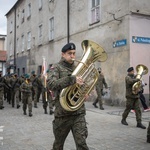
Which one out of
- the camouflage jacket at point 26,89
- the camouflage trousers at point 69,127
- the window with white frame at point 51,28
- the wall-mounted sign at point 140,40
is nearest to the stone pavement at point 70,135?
the camouflage jacket at point 26,89

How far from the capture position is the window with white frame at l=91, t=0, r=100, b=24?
1523 cm

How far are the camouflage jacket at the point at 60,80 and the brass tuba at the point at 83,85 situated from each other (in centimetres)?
10

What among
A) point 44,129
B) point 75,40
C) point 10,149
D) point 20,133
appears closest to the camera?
point 10,149

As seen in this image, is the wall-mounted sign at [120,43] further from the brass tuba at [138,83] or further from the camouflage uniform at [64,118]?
the camouflage uniform at [64,118]

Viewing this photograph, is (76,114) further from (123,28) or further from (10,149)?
(123,28)

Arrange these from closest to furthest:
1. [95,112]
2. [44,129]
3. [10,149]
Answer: [10,149], [44,129], [95,112]

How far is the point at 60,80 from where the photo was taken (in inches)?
144

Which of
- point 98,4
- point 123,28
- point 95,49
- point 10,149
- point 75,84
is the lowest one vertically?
Answer: point 10,149

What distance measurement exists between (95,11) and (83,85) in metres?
12.1

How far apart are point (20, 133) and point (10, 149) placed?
5.03 ft

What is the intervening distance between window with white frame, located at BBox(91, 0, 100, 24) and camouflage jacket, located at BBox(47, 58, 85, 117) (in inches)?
454

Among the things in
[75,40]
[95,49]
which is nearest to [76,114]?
Answer: [95,49]

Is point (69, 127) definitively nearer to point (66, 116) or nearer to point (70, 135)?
point (66, 116)

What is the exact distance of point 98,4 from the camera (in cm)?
1531
